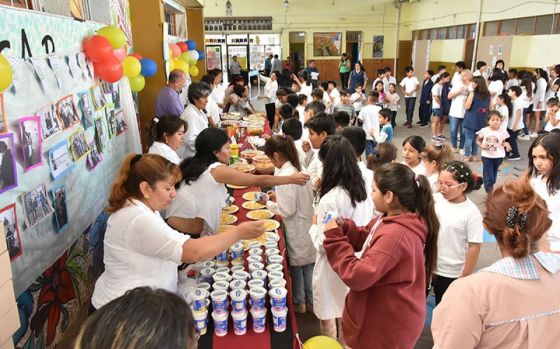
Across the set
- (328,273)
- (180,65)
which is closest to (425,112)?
(180,65)

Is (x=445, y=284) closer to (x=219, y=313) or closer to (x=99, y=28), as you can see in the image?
(x=219, y=313)

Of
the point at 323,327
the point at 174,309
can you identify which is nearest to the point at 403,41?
the point at 323,327

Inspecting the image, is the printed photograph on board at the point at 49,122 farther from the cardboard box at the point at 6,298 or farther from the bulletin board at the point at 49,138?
the cardboard box at the point at 6,298

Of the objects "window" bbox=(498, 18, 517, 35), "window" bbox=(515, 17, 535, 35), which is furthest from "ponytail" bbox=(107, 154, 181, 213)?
"window" bbox=(498, 18, 517, 35)

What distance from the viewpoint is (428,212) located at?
189cm

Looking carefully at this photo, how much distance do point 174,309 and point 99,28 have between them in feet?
12.5

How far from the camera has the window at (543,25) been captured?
384 inches

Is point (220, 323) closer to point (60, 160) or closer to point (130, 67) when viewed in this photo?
point (60, 160)

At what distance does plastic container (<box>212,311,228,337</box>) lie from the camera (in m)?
1.79

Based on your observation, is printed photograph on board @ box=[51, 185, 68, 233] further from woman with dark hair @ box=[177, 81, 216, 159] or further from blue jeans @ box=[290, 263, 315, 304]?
woman with dark hair @ box=[177, 81, 216, 159]

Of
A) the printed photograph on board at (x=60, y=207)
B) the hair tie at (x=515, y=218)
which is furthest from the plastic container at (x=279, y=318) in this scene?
the printed photograph on board at (x=60, y=207)

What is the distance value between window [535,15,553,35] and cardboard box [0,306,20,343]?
1204cm

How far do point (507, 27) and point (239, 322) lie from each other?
41.4 feet

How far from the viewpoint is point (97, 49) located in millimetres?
3520
